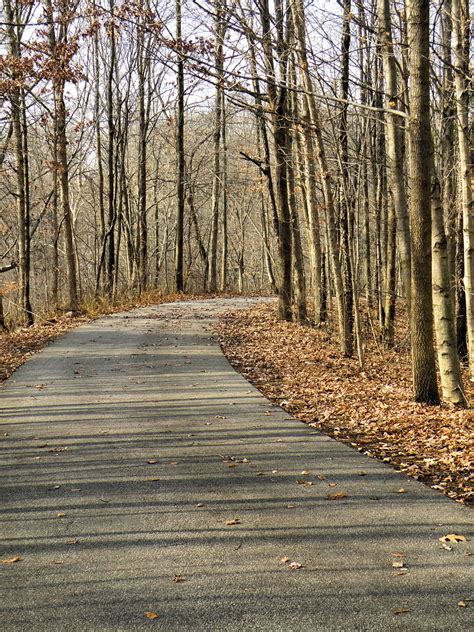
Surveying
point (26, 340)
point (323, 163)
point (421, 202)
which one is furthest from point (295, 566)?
point (26, 340)

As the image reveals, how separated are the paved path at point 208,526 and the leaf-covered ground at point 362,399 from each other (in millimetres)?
480

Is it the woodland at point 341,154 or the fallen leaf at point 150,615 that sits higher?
the woodland at point 341,154

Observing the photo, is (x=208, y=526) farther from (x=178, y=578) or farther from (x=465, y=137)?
(x=465, y=137)

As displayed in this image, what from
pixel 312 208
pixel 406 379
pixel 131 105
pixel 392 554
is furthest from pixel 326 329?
pixel 131 105

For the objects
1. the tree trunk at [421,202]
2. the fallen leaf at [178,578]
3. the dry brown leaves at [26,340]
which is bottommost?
the fallen leaf at [178,578]

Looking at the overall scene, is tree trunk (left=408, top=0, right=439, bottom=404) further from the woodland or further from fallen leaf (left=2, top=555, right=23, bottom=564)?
fallen leaf (left=2, top=555, right=23, bottom=564)

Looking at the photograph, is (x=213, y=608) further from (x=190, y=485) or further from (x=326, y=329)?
(x=326, y=329)

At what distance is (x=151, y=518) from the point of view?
5.33m

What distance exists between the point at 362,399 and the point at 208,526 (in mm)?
5429

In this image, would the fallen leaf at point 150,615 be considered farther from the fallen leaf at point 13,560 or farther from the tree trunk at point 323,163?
the tree trunk at point 323,163

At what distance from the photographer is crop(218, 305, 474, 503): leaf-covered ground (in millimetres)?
6961

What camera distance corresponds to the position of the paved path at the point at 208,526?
12.7ft

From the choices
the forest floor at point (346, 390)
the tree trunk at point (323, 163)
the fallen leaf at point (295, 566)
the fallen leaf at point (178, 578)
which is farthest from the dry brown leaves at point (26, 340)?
the fallen leaf at point (295, 566)

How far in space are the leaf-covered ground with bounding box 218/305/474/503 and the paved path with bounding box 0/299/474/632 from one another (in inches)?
18.9
